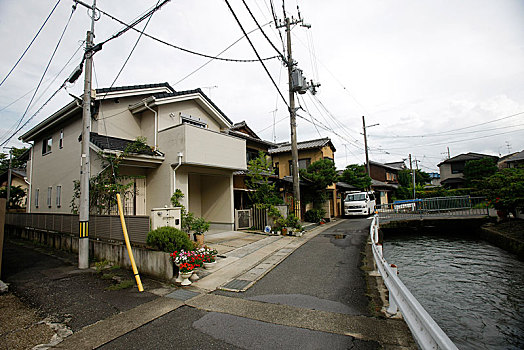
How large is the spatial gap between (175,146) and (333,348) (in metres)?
8.77

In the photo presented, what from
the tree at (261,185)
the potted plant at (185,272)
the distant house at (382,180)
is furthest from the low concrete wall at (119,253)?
the distant house at (382,180)

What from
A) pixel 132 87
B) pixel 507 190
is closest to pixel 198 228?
pixel 132 87

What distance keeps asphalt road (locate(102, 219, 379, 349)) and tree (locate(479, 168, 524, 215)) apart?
11.0 metres

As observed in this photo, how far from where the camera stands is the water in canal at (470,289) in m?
4.89

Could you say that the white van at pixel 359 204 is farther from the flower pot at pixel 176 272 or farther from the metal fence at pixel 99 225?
the metal fence at pixel 99 225

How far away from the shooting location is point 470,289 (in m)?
7.25

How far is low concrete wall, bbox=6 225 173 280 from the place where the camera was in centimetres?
614

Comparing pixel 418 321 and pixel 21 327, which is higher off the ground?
pixel 418 321

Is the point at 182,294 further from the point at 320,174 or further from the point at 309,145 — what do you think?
the point at 309,145

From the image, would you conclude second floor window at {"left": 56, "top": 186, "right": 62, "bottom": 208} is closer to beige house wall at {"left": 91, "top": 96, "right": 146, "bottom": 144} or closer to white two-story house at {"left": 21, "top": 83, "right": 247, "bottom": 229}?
white two-story house at {"left": 21, "top": 83, "right": 247, "bottom": 229}

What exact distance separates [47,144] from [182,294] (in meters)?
13.7

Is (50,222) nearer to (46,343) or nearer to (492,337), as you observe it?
(46,343)

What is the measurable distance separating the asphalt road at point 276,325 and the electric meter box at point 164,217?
103 inches

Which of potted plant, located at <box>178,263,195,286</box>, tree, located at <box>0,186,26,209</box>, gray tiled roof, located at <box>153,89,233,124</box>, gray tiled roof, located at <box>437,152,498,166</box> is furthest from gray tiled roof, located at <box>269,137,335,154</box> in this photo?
gray tiled roof, located at <box>437,152,498,166</box>
